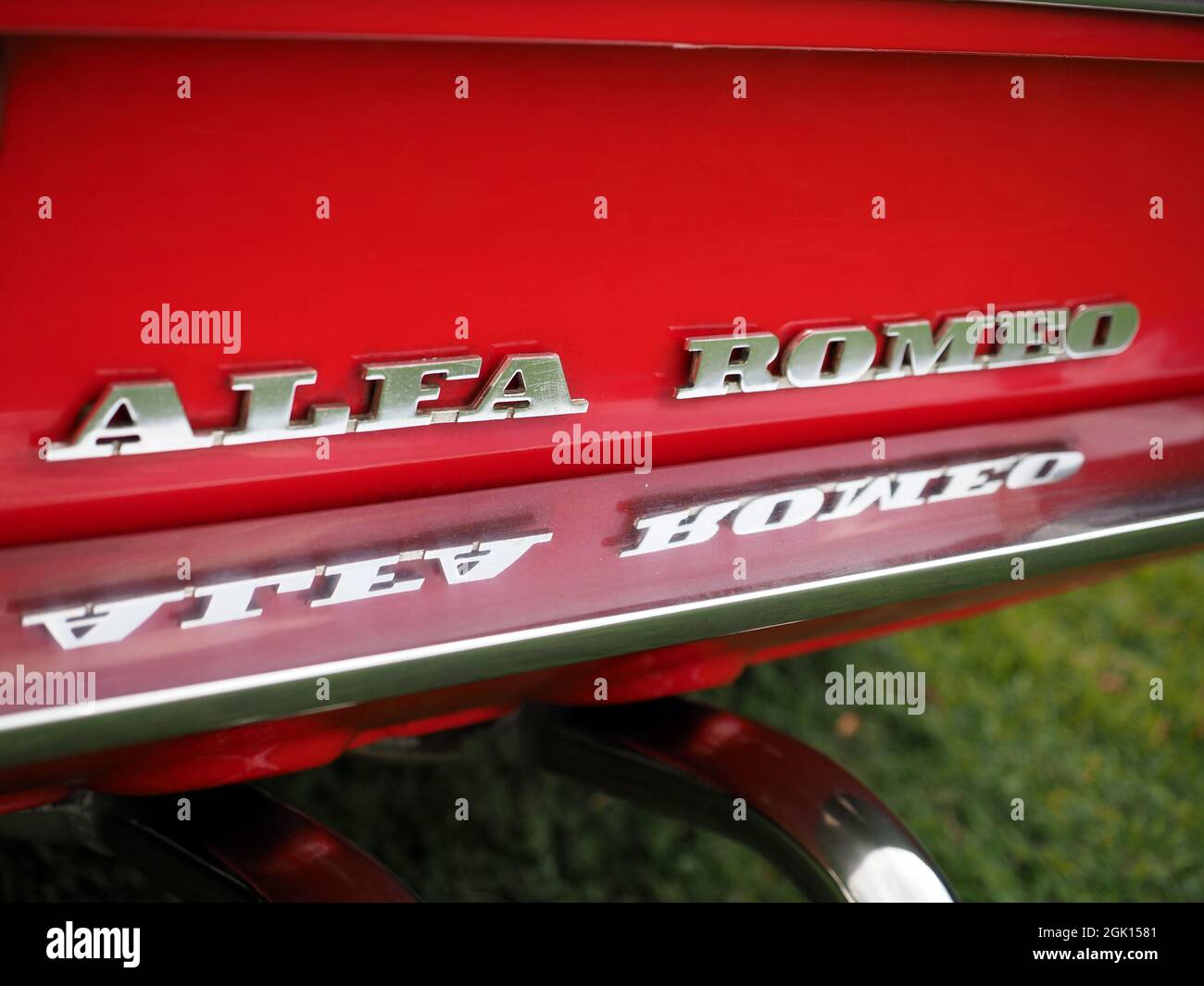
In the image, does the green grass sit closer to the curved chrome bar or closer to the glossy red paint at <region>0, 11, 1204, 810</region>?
the curved chrome bar

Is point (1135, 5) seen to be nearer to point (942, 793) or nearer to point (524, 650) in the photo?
point (524, 650)

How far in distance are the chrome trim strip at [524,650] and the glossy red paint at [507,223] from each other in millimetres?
40

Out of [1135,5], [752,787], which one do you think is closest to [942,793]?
[752,787]

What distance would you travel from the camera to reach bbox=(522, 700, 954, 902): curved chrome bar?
Result: 164 cm

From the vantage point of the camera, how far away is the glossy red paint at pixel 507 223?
100 cm

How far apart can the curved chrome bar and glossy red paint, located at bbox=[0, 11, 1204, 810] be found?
0.27m

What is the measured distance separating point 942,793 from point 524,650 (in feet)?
5.42

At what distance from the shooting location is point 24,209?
0.97m

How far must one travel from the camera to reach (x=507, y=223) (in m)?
1.16
